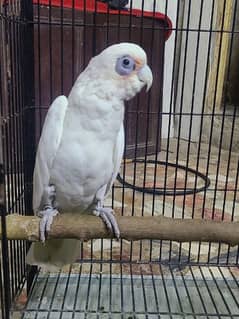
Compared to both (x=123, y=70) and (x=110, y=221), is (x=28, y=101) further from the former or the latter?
(x=110, y=221)

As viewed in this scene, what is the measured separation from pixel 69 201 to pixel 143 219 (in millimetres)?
249

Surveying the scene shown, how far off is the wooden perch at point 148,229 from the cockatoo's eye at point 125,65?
0.30m

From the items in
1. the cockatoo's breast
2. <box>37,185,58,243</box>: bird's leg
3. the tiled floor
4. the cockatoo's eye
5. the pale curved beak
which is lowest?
the tiled floor

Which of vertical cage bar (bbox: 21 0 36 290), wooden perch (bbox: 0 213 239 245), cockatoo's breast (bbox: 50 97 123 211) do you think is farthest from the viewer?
vertical cage bar (bbox: 21 0 36 290)

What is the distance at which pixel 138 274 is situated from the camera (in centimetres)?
131

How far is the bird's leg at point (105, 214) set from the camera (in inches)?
31.8

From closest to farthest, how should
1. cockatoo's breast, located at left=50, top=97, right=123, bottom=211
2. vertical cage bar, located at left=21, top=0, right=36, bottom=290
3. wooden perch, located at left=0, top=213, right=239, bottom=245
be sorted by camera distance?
1. wooden perch, located at left=0, top=213, right=239, bottom=245
2. cockatoo's breast, located at left=50, top=97, right=123, bottom=211
3. vertical cage bar, located at left=21, top=0, right=36, bottom=290

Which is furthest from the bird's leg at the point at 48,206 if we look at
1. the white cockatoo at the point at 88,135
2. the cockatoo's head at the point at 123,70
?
the cockatoo's head at the point at 123,70

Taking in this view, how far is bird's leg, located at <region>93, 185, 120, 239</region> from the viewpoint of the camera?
2.65 feet

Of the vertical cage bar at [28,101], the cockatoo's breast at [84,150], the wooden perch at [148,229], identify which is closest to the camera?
the wooden perch at [148,229]

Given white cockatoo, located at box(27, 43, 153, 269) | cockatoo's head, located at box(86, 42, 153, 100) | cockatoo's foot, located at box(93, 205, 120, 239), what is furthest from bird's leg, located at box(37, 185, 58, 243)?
cockatoo's head, located at box(86, 42, 153, 100)

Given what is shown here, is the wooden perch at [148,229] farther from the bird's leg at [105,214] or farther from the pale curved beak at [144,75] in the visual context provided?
the pale curved beak at [144,75]

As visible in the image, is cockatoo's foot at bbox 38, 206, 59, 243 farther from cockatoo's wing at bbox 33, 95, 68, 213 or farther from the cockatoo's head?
the cockatoo's head

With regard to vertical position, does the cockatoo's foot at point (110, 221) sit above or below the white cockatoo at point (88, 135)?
below
